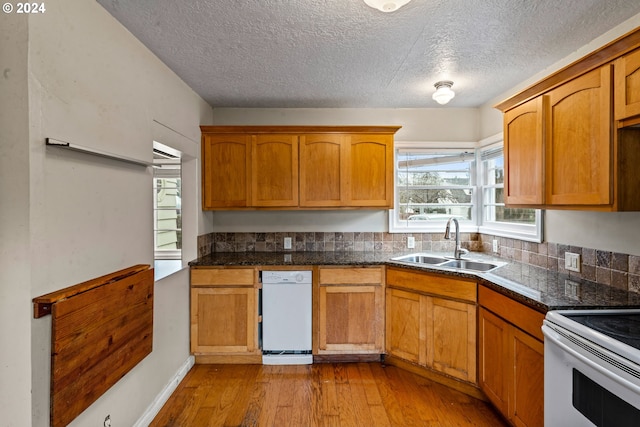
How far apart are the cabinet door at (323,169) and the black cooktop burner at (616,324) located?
1984mm

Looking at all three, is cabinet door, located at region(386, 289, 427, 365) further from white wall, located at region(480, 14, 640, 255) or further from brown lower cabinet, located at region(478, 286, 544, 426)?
white wall, located at region(480, 14, 640, 255)

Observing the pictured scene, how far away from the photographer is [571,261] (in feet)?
6.93

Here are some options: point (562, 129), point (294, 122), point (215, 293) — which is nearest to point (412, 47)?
point (562, 129)

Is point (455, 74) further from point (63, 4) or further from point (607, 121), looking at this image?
→ point (63, 4)

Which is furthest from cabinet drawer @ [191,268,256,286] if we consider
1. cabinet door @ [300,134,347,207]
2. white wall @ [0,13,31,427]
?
white wall @ [0,13,31,427]

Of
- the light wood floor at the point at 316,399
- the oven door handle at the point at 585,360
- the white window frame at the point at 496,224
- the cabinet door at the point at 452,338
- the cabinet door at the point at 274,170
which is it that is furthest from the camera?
the cabinet door at the point at 274,170

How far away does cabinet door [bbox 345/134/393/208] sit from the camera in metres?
3.00

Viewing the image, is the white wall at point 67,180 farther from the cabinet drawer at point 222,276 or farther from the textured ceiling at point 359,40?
the cabinet drawer at point 222,276

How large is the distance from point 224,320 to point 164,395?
0.69m

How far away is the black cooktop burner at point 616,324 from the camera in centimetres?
120

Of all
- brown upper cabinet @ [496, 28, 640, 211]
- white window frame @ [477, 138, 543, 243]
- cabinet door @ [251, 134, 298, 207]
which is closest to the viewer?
brown upper cabinet @ [496, 28, 640, 211]

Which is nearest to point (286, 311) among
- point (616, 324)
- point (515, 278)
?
point (515, 278)

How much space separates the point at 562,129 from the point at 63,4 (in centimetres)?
261

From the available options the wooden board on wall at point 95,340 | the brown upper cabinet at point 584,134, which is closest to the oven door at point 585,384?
the brown upper cabinet at point 584,134
